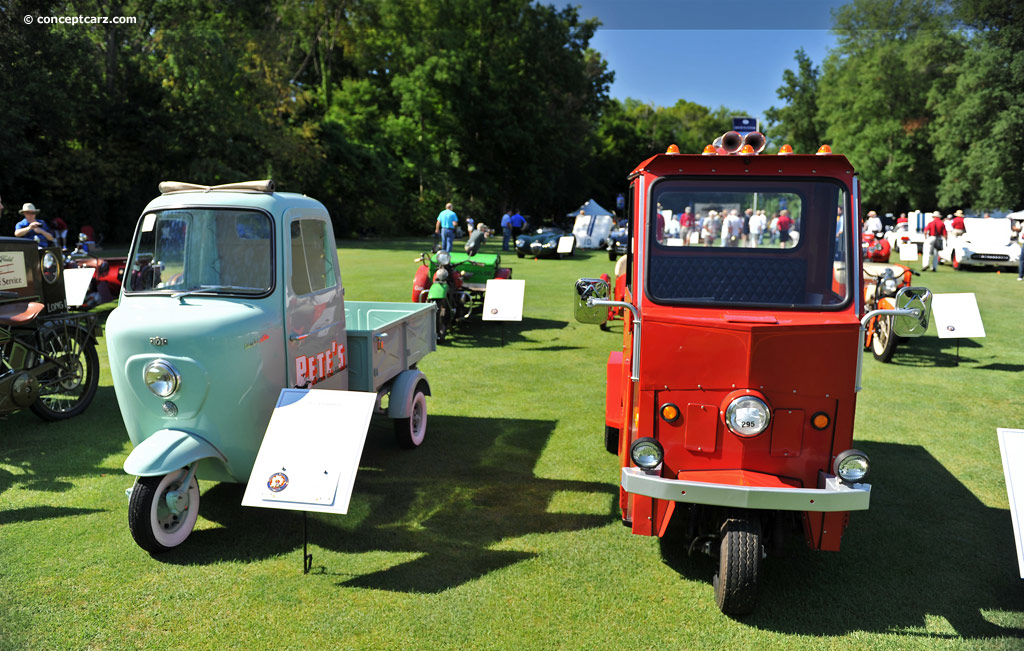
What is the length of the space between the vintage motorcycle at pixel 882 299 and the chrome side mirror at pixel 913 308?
6639mm

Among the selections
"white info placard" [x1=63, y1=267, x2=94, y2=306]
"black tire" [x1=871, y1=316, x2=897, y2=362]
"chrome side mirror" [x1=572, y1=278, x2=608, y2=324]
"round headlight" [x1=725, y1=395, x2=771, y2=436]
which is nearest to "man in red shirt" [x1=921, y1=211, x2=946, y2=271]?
"black tire" [x1=871, y1=316, x2=897, y2=362]

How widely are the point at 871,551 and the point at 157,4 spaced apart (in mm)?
35668

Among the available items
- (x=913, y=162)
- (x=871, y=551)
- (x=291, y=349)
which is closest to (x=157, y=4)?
(x=291, y=349)

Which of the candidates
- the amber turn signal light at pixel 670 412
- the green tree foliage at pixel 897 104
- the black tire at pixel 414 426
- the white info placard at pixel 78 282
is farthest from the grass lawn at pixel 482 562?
the green tree foliage at pixel 897 104

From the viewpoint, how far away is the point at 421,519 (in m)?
5.26

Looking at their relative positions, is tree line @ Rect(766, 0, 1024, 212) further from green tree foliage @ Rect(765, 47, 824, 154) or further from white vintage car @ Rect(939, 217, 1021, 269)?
white vintage car @ Rect(939, 217, 1021, 269)

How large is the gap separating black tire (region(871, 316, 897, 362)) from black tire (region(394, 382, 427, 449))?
23.6 feet

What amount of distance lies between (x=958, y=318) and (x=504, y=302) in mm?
6652

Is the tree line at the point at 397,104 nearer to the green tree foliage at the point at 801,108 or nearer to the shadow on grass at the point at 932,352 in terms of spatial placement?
the green tree foliage at the point at 801,108

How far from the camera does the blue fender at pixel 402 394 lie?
6.37 m

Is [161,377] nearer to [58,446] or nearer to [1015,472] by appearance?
[58,446]

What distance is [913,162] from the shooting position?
1873 inches

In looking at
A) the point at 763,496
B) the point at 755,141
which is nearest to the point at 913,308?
the point at 755,141

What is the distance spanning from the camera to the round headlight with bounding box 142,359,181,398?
4625 millimetres
